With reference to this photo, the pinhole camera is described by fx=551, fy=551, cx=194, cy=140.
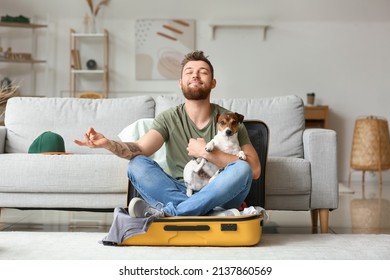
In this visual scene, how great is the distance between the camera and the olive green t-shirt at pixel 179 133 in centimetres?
252

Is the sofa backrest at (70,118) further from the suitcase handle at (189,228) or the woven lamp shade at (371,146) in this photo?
the woven lamp shade at (371,146)

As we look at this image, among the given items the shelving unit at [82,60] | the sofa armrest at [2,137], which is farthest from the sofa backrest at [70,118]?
the shelving unit at [82,60]

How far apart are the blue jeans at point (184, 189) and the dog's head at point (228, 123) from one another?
134mm

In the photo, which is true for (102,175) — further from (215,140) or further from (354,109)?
(354,109)

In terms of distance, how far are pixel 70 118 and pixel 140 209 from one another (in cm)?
149

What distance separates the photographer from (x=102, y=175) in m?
2.90

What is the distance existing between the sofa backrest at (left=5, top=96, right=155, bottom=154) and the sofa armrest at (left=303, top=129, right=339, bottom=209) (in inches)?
44.2

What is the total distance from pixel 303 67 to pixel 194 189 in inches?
185

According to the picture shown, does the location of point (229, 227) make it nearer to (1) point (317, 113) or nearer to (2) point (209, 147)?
(2) point (209, 147)

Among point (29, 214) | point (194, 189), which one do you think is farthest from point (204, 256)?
point (29, 214)

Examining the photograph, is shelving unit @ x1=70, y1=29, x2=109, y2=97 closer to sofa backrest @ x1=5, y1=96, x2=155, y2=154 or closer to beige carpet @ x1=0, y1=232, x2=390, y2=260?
sofa backrest @ x1=5, y1=96, x2=155, y2=154

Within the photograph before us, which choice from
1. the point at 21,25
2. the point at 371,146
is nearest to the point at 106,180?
the point at 371,146

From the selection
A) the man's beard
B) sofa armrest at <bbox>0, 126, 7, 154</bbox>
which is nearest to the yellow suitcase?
the man's beard

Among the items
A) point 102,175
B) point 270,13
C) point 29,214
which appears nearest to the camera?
point 102,175
